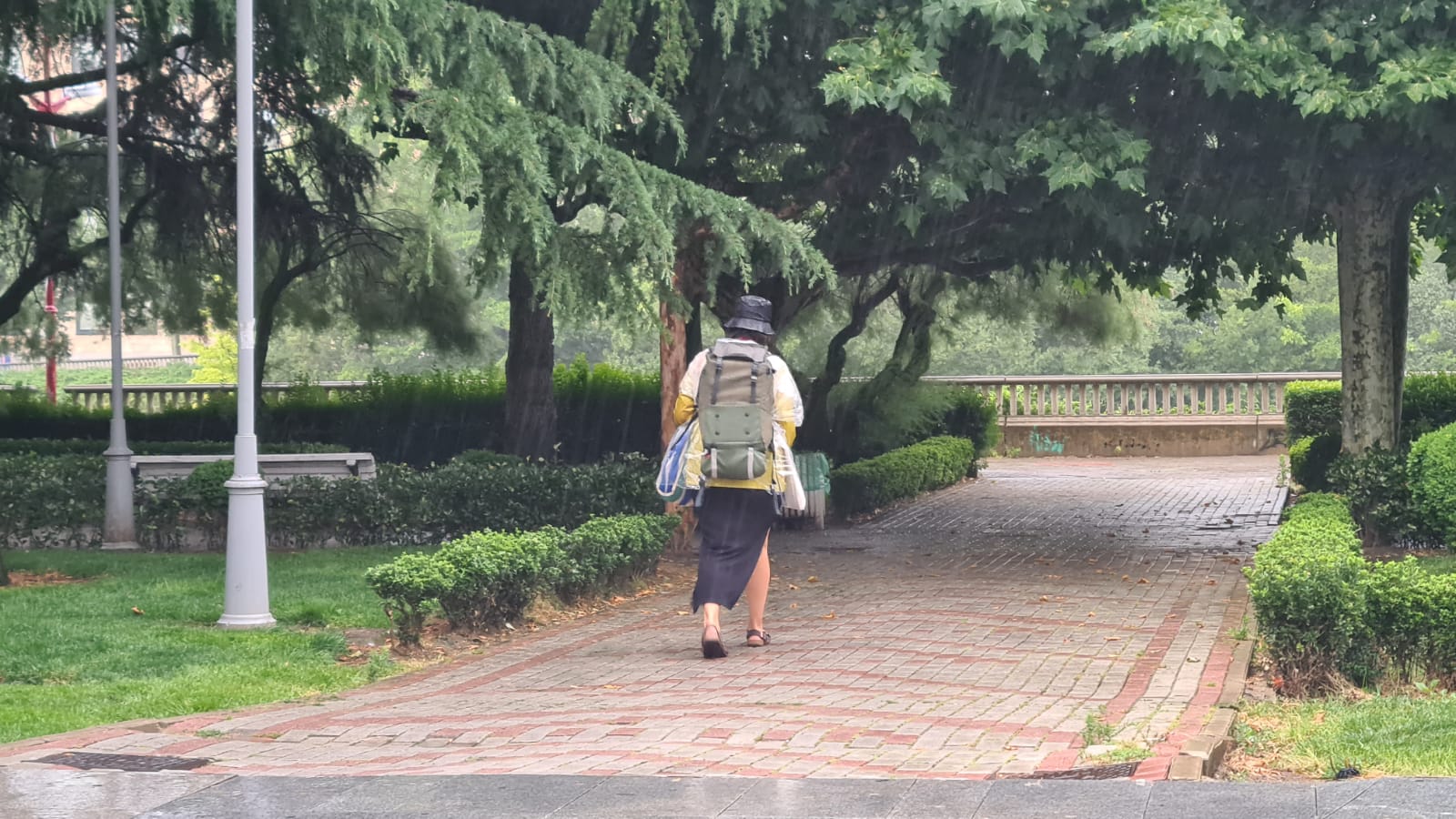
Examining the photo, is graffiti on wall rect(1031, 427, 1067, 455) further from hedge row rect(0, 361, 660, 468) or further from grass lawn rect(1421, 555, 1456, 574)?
grass lawn rect(1421, 555, 1456, 574)

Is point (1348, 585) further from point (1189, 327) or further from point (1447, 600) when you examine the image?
point (1189, 327)

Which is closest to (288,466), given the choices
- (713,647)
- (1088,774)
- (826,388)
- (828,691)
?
(826,388)

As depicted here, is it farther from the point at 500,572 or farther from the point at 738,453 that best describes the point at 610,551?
the point at 738,453

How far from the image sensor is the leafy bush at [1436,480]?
38.6 feet

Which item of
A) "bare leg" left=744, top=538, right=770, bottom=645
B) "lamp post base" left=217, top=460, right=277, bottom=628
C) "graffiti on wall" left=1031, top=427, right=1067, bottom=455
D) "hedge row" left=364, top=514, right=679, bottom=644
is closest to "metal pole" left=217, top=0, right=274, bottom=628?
"lamp post base" left=217, top=460, right=277, bottom=628

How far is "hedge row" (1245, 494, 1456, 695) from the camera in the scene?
7.62 meters

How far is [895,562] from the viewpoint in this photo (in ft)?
43.9

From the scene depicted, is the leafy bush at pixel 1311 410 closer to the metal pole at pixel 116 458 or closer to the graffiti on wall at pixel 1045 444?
the graffiti on wall at pixel 1045 444

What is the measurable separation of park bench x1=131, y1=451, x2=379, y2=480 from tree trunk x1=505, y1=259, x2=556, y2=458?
3124 mm

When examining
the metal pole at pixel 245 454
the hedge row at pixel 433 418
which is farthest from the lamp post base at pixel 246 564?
the hedge row at pixel 433 418

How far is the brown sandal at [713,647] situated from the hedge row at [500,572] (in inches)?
63.0

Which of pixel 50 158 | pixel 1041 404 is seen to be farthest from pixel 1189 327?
pixel 50 158

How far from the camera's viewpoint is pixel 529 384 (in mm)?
18578

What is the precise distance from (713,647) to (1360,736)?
3.35 m
